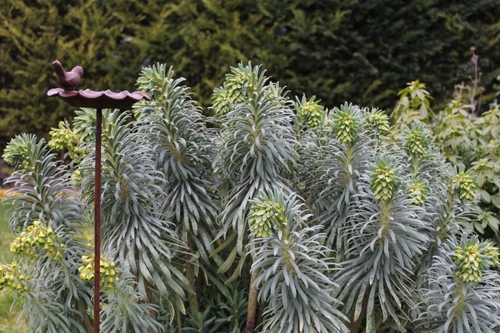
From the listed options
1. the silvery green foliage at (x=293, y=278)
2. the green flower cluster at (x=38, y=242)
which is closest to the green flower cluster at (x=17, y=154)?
the green flower cluster at (x=38, y=242)

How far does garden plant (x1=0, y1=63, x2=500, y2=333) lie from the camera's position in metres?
2.40

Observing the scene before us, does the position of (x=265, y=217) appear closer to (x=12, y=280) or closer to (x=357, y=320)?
(x=357, y=320)

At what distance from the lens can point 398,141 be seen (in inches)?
137

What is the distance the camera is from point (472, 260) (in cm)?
236

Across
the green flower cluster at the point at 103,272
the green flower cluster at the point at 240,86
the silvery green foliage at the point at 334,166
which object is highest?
the green flower cluster at the point at 240,86

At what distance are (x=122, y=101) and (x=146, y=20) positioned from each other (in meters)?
4.95

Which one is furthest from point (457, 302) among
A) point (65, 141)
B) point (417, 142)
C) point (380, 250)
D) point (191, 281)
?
point (65, 141)

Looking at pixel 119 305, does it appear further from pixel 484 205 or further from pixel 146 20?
pixel 146 20

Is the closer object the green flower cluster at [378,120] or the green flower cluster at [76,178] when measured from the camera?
the green flower cluster at [76,178]

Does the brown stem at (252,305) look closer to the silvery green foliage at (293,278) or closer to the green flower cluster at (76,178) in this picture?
the silvery green foliage at (293,278)

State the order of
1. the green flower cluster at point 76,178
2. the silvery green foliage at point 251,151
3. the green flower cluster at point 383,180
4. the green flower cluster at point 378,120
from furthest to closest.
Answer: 1. the green flower cluster at point 378,120
2. the green flower cluster at point 76,178
3. the silvery green foliage at point 251,151
4. the green flower cluster at point 383,180

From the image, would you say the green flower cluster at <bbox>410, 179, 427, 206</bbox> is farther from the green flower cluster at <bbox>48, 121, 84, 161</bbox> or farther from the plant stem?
the green flower cluster at <bbox>48, 121, 84, 161</bbox>

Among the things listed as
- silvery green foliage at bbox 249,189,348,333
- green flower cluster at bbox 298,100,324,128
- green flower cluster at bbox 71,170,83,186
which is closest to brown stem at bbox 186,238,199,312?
silvery green foliage at bbox 249,189,348,333

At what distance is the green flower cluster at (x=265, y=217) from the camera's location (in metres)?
2.21
